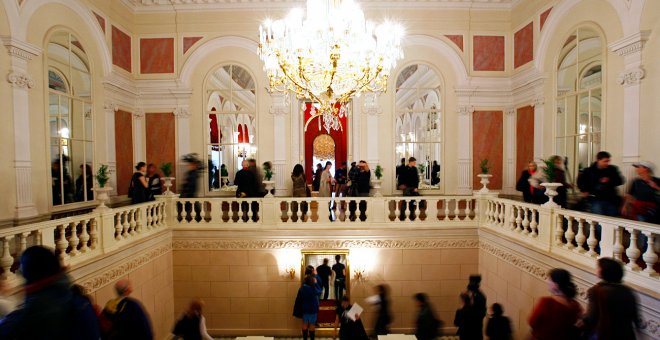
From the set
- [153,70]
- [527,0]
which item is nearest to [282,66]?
[153,70]

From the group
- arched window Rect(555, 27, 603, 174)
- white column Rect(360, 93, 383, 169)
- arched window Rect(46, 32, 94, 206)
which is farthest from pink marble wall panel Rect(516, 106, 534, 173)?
arched window Rect(46, 32, 94, 206)

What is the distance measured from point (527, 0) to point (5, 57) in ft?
Result: 35.6

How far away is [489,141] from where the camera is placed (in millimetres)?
9398

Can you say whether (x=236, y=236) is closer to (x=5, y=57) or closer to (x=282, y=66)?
(x=282, y=66)

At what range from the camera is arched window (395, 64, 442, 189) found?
9523mm

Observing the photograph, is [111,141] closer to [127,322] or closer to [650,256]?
[127,322]

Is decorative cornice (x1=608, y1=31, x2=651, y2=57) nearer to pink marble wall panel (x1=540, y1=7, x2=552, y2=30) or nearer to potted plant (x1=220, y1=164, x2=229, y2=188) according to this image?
pink marble wall panel (x1=540, y1=7, x2=552, y2=30)

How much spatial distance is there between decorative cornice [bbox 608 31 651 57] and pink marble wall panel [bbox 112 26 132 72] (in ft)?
34.3

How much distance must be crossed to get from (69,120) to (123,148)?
6.03 feet

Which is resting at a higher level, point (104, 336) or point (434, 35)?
point (434, 35)

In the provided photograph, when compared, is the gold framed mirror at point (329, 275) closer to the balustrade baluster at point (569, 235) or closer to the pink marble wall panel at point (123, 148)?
the balustrade baluster at point (569, 235)

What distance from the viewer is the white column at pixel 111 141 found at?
26.6 feet

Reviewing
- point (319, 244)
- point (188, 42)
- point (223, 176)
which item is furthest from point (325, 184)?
point (188, 42)

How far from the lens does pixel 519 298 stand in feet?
19.3
